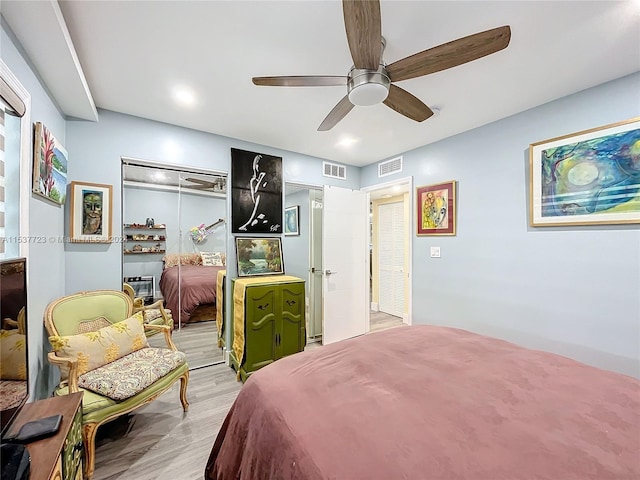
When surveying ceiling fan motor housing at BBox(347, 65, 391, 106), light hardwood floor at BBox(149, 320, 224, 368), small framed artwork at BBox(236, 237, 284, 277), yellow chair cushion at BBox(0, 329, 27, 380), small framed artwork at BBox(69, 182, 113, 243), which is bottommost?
light hardwood floor at BBox(149, 320, 224, 368)

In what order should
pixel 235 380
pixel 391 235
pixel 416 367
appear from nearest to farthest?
pixel 416 367 < pixel 235 380 < pixel 391 235

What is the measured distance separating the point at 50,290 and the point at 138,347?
0.74 meters

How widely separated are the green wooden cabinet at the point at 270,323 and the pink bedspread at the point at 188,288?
1.54ft

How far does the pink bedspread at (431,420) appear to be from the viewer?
2.58 ft

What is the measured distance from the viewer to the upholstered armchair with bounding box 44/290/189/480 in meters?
1.55

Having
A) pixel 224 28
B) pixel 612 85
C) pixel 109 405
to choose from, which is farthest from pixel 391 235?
pixel 109 405

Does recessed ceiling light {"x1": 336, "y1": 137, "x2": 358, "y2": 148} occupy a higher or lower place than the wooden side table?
higher

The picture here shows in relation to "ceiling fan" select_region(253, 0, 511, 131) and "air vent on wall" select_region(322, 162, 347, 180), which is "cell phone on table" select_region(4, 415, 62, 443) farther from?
"air vent on wall" select_region(322, 162, 347, 180)

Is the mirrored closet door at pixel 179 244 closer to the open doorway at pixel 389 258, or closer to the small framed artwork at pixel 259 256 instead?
the small framed artwork at pixel 259 256

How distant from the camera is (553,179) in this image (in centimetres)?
217

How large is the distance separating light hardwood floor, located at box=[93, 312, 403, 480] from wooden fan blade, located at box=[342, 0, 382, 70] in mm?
2493

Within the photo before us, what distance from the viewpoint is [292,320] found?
2877 mm

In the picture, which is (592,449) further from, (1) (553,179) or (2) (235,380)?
(2) (235,380)

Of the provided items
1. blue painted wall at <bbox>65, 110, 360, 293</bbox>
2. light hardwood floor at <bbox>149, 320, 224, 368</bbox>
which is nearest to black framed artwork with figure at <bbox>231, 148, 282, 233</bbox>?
blue painted wall at <bbox>65, 110, 360, 293</bbox>
